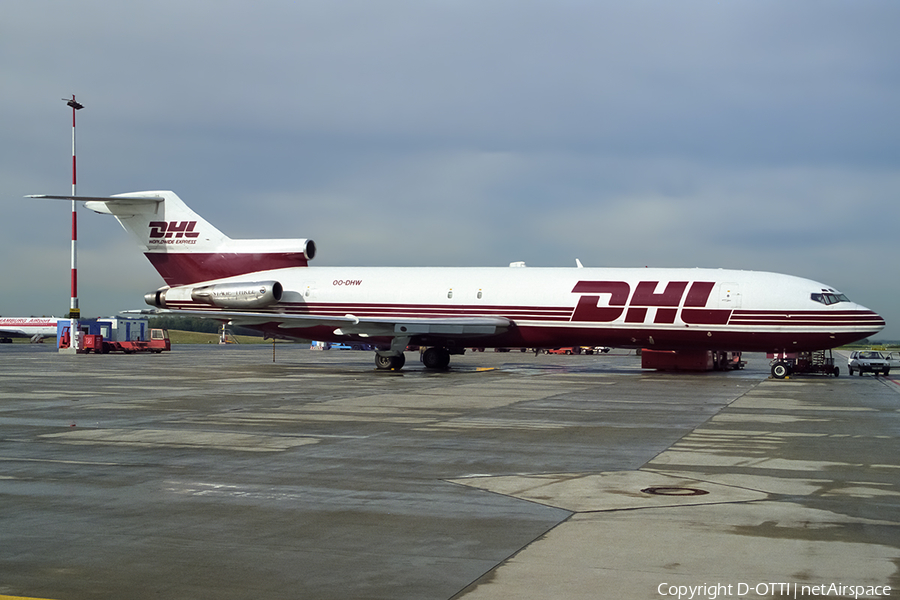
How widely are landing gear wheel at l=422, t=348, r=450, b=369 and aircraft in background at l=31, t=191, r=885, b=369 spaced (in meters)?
0.04

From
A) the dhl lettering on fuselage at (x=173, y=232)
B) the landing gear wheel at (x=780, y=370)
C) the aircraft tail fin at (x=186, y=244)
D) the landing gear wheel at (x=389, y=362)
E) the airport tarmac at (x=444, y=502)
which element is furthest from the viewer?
the dhl lettering on fuselage at (x=173, y=232)

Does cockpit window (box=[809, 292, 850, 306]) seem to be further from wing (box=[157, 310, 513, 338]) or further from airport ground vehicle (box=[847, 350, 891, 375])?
wing (box=[157, 310, 513, 338])

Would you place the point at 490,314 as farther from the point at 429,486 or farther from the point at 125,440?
the point at 429,486

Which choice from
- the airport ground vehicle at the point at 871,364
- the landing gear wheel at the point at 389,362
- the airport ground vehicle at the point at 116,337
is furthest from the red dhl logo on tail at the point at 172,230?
the airport ground vehicle at the point at 871,364

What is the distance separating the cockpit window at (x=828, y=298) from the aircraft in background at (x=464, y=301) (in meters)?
0.05

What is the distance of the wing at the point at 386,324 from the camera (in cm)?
3083

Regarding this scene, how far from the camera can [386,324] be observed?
31406 millimetres

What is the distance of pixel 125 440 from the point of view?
12727 mm

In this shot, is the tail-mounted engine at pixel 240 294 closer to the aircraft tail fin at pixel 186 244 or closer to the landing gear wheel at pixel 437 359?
the aircraft tail fin at pixel 186 244

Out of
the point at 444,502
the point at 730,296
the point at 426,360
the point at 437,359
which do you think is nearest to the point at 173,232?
the point at 426,360

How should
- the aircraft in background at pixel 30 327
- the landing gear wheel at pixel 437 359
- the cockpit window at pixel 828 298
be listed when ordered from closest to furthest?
the cockpit window at pixel 828 298, the landing gear wheel at pixel 437 359, the aircraft in background at pixel 30 327

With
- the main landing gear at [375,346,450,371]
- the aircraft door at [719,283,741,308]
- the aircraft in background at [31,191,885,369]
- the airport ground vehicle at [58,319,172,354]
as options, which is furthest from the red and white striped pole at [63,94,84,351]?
the aircraft door at [719,283,741,308]

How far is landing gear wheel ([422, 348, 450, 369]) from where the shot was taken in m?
34.0

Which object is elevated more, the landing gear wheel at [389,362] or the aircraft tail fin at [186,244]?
the aircraft tail fin at [186,244]
